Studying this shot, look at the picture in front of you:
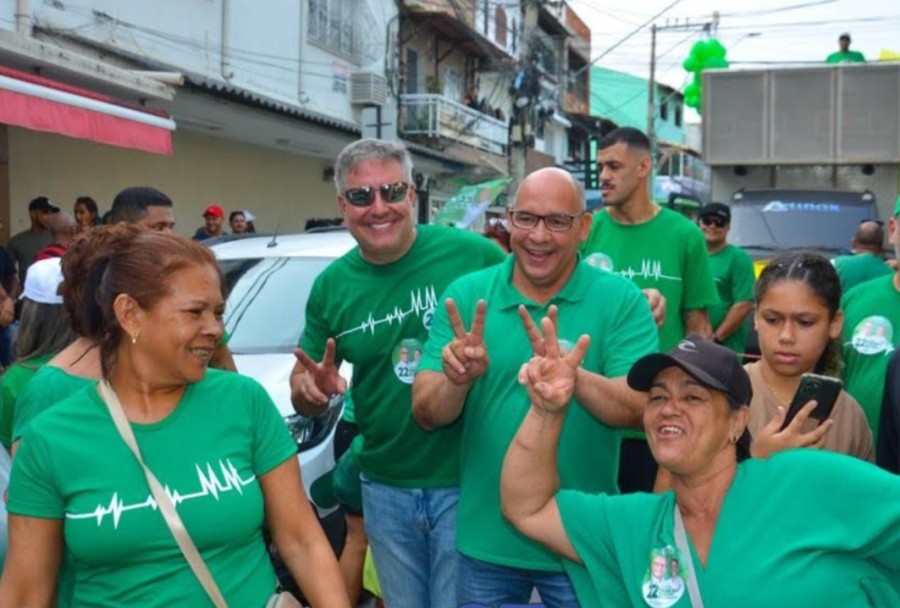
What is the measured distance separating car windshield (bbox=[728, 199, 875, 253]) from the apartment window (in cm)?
1127

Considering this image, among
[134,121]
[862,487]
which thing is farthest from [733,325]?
[134,121]

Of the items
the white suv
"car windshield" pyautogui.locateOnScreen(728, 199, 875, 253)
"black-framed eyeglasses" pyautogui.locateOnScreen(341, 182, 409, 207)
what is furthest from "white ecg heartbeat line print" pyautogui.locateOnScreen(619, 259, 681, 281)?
"car windshield" pyautogui.locateOnScreen(728, 199, 875, 253)

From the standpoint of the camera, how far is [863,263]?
570cm

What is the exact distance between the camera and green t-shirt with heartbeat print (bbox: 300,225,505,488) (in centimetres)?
374

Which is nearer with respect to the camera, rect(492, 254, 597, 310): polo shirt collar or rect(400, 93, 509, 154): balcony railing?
rect(492, 254, 597, 310): polo shirt collar

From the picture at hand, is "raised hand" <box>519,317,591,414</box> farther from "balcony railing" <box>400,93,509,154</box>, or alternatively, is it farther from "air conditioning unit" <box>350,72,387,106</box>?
"balcony railing" <box>400,93,509,154</box>

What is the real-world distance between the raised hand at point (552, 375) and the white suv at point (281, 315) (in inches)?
101

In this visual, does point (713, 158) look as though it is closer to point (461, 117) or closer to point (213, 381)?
point (213, 381)

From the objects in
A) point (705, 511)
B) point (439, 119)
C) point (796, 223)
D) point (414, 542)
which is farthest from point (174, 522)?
point (439, 119)

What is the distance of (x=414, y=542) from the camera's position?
149 inches

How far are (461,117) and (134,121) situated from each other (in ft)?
59.9

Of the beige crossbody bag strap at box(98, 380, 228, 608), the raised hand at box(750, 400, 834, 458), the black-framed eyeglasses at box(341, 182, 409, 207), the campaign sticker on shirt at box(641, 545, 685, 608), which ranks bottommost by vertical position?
the campaign sticker on shirt at box(641, 545, 685, 608)

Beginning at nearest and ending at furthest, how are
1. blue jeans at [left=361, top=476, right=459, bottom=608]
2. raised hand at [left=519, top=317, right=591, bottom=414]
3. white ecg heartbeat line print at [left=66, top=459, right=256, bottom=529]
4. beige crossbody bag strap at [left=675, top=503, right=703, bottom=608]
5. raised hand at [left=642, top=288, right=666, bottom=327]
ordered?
white ecg heartbeat line print at [left=66, top=459, right=256, bottom=529] → beige crossbody bag strap at [left=675, top=503, right=703, bottom=608] → raised hand at [left=519, top=317, right=591, bottom=414] → blue jeans at [left=361, top=476, right=459, bottom=608] → raised hand at [left=642, top=288, right=666, bottom=327]

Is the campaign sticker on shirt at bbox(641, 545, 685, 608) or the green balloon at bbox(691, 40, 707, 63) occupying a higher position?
the green balloon at bbox(691, 40, 707, 63)
